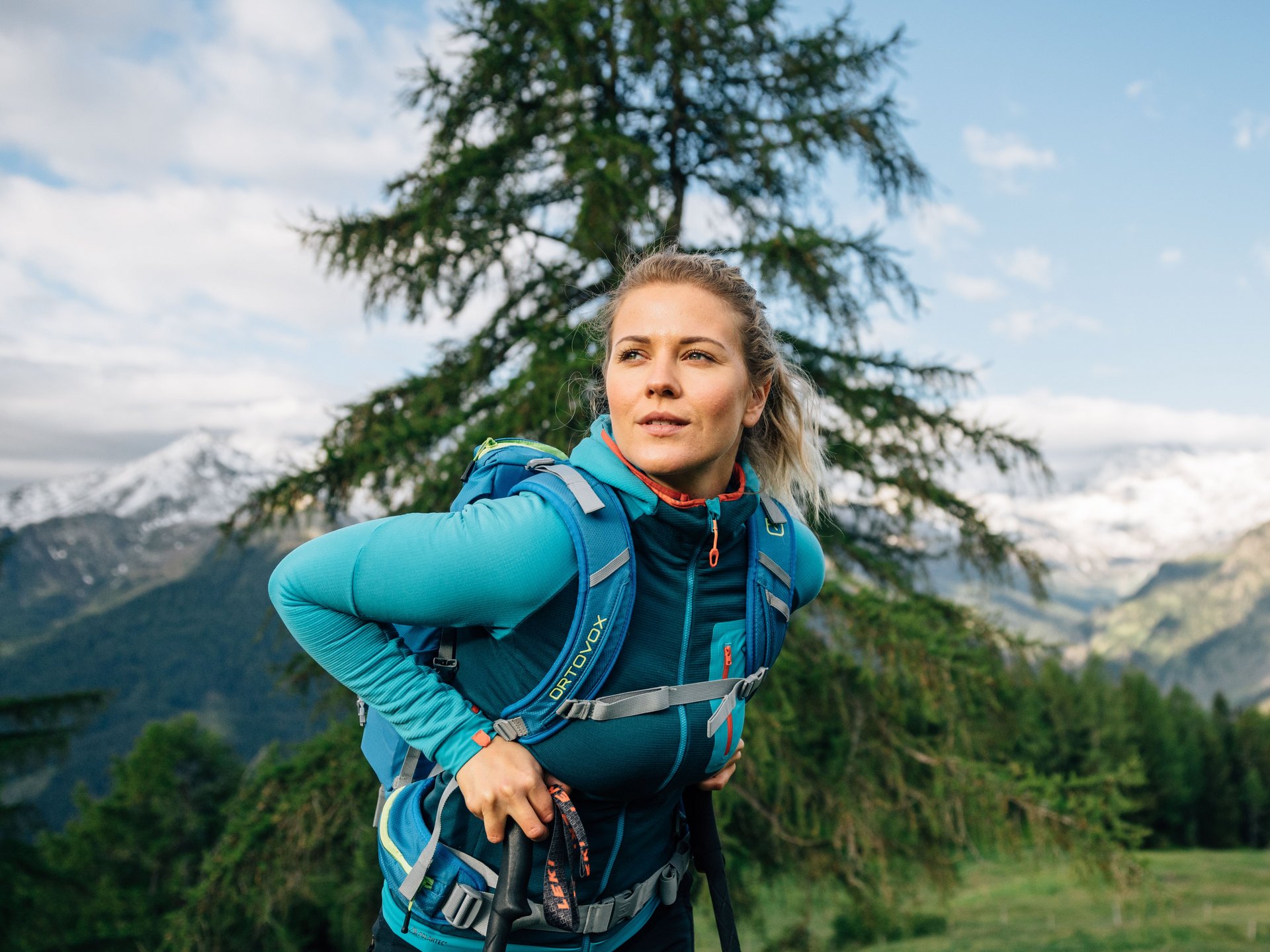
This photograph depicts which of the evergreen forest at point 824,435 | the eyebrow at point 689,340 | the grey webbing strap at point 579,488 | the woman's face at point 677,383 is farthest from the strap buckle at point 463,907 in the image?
the evergreen forest at point 824,435

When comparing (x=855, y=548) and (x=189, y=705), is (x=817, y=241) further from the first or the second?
(x=189, y=705)

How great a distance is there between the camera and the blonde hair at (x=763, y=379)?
6.50ft

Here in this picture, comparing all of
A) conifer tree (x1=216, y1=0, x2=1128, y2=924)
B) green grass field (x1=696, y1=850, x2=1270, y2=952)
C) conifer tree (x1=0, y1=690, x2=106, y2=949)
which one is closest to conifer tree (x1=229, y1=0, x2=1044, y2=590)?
conifer tree (x1=216, y1=0, x2=1128, y2=924)

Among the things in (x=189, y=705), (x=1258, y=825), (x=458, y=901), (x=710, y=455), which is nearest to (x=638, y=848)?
(x=458, y=901)

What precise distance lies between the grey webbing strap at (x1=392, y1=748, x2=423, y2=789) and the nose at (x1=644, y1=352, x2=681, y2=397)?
3.19 ft

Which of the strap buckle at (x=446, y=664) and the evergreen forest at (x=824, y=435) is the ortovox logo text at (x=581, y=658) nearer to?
the strap buckle at (x=446, y=664)

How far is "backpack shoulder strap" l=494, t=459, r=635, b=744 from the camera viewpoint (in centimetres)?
164

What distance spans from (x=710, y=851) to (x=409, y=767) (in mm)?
851

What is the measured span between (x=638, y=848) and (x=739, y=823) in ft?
15.9

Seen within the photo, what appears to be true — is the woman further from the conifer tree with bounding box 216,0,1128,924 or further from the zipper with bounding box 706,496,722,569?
the conifer tree with bounding box 216,0,1128,924

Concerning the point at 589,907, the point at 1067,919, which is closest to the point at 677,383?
the point at 589,907

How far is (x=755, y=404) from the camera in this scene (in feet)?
7.06

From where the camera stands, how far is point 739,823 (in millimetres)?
6438

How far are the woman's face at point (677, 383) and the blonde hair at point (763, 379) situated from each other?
0.18ft
